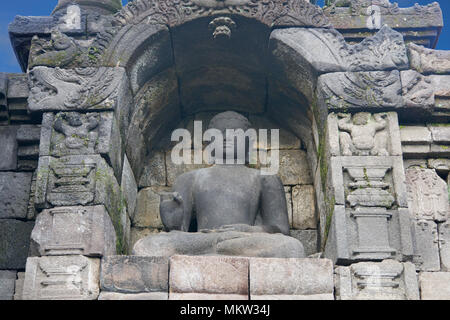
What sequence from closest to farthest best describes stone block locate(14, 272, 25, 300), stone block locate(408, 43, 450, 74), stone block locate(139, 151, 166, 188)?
stone block locate(14, 272, 25, 300) < stone block locate(408, 43, 450, 74) < stone block locate(139, 151, 166, 188)

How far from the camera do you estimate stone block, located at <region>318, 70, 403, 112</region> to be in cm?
899

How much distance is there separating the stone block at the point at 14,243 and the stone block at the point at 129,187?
117 cm

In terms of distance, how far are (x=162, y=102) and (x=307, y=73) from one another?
2.01 meters

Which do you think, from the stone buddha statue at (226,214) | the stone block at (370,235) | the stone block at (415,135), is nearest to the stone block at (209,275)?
the stone buddha statue at (226,214)

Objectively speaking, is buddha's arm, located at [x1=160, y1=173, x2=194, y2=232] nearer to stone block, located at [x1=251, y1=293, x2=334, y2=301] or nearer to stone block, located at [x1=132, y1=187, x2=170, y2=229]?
stone block, located at [x1=132, y1=187, x2=170, y2=229]

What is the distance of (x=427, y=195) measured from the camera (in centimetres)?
880

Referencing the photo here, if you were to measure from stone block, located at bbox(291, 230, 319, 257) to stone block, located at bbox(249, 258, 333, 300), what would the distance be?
1.85 m

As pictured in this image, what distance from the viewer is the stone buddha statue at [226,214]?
8.30 m

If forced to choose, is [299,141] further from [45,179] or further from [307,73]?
[45,179]

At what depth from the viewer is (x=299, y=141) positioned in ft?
34.9

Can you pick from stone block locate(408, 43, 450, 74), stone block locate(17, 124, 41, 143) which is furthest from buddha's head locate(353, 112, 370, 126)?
stone block locate(17, 124, 41, 143)

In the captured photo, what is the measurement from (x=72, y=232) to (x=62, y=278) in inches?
20.4
